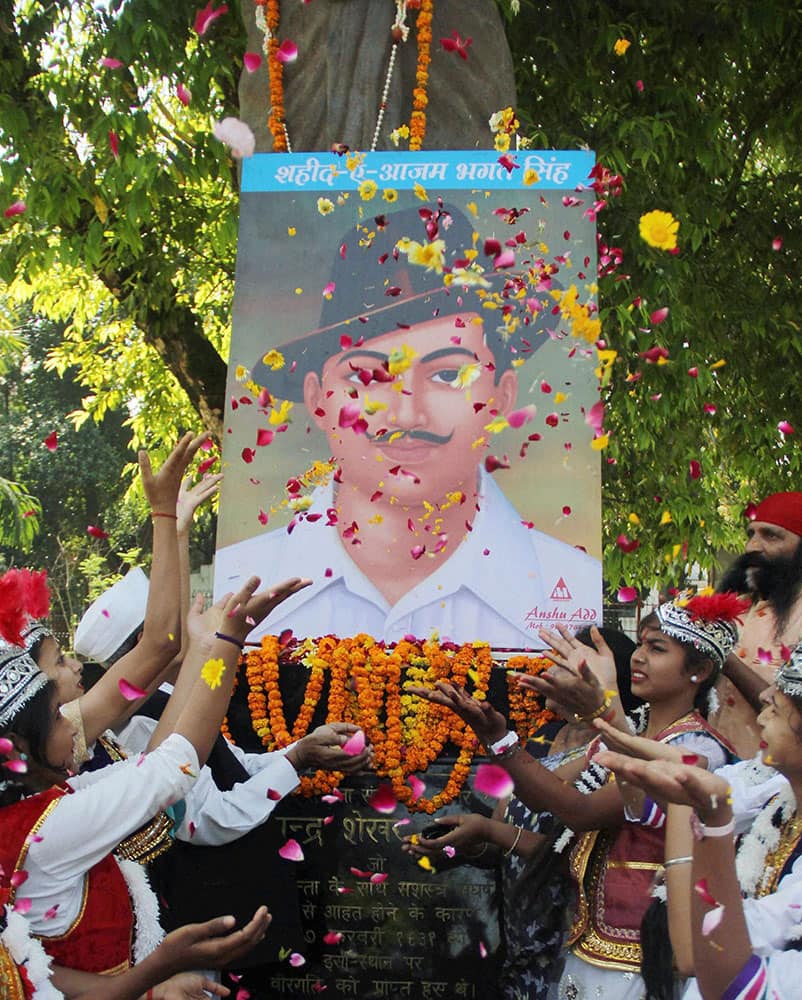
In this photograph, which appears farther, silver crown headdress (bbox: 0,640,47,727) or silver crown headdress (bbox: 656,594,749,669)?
silver crown headdress (bbox: 656,594,749,669)

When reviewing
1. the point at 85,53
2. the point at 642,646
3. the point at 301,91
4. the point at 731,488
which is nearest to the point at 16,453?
the point at 731,488

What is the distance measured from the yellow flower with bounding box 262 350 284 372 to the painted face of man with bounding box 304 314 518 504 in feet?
0.39

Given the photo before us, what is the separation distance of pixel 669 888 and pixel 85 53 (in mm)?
6269

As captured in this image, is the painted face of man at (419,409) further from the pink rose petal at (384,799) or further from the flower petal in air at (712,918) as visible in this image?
the flower petal in air at (712,918)

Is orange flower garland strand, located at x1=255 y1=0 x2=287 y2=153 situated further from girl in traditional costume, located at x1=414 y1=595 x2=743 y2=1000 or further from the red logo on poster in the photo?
girl in traditional costume, located at x1=414 y1=595 x2=743 y2=1000

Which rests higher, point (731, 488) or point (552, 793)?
point (731, 488)

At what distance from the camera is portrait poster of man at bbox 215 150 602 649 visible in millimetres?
4434

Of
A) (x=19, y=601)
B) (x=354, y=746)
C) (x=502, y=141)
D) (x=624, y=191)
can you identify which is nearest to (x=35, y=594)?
(x=19, y=601)

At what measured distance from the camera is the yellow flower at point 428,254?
15.1ft

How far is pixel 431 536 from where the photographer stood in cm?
453

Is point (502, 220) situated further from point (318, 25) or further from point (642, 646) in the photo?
point (642, 646)

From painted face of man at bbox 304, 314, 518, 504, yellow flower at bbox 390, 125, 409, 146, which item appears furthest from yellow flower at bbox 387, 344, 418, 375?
yellow flower at bbox 390, 125, 409, 146

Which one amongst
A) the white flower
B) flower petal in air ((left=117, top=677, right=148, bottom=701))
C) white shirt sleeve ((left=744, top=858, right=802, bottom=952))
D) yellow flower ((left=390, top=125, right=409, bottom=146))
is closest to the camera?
white shirt sleeve ((left=744, top=858, right=802, bottom=952))

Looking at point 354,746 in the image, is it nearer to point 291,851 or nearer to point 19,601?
point 291,851
